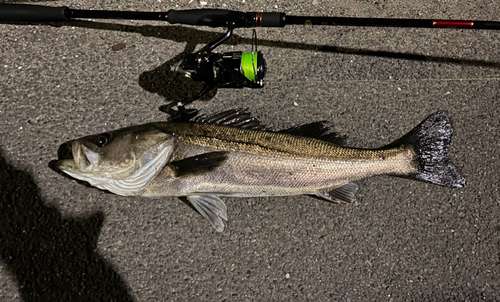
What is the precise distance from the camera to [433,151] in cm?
246

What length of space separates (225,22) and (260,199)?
4.43 feet

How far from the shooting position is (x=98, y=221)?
2.51 m

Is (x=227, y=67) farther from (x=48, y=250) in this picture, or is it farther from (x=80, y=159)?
(x=48, y=250)

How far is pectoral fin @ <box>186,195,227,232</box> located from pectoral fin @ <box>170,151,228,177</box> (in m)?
0.27

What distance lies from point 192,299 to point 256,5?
2482 millimetres

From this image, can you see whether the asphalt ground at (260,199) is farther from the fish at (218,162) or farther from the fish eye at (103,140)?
the fish eye at (103,140)

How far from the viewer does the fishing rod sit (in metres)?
2.12

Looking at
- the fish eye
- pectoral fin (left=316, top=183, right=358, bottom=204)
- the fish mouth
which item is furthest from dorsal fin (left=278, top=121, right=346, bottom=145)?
the fish mouth

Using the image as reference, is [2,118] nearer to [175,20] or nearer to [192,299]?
[175,20]

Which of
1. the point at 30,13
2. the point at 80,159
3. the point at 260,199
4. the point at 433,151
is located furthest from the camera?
the point at 260,199

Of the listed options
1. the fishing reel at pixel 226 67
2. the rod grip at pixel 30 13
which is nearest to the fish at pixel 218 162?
the fishing reel at pixel 226 67

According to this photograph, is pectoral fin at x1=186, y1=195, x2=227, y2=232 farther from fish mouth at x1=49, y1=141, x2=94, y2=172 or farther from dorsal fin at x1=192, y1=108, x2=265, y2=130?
fish mouth at x1=49, y1=141, x2=94, y2=172

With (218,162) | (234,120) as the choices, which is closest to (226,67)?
(234,120)

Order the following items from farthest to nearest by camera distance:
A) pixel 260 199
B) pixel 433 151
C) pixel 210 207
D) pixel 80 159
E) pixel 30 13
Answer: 1. pixel 260 199
2. pixel 433 151
3. pixel 210 207
4. pixel 30 13
5. pixel 80 159
